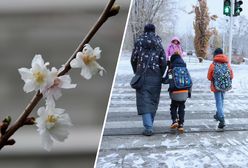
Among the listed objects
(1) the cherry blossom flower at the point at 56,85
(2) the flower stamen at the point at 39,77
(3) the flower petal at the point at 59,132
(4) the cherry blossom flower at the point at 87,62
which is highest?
(4) the cherry blossom flower at the point at 87,62

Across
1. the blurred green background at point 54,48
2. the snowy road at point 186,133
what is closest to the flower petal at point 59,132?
the snowy road at point 186,133

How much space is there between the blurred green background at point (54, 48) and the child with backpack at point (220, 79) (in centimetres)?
22

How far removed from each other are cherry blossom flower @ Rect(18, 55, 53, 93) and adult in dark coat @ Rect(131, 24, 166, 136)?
0.44 metres

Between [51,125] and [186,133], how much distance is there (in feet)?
1.56

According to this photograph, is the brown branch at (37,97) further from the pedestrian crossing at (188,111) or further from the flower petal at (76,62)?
the pedestrian crossing at (188,111)

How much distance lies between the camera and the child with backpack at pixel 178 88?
2.02 feet

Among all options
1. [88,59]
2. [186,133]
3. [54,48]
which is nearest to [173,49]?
[186,133]

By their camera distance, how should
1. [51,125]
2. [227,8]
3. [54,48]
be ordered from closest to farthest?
[51,125]
[227,8]
[54,48]

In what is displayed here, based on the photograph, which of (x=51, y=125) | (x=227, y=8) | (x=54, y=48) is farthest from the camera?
(x=54, y=48)

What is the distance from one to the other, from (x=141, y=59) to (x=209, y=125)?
0.58 ft

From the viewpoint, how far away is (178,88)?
623 millimetres

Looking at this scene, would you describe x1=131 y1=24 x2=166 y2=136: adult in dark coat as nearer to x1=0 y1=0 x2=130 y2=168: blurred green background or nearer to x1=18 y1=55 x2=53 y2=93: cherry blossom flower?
x1=0 y1=0 x2=130 y2=168: blurred green background

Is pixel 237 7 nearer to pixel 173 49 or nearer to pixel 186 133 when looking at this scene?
pixel 173 49

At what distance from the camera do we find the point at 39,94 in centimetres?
19
